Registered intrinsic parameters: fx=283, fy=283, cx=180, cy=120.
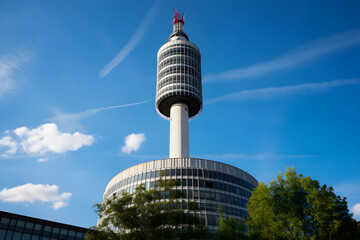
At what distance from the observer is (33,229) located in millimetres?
63688

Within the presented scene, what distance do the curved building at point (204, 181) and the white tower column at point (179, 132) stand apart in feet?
38.3

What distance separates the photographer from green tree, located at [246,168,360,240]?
30188 mm

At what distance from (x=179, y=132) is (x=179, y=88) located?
17180 millimetres

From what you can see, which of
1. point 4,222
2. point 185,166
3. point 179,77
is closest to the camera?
point 4,222

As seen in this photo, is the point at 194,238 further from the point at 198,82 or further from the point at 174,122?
the point at 198,82

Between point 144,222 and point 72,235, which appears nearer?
point 144,222

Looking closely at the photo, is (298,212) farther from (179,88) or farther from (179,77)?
(179,77)

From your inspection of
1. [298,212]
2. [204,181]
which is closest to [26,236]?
[204,181]

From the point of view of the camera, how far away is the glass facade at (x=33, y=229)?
6047cm

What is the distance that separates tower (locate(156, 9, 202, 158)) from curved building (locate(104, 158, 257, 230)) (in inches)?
523

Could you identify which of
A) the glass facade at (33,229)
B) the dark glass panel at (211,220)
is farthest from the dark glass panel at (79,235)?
the dark glass panel at (211,220)

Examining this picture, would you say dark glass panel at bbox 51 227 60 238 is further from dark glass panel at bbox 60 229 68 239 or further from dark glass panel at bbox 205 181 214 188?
dark glass panel at bbox 205 181 214 188

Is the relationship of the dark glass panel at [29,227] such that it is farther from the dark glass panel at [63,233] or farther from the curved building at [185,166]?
the curved building at [185,166]

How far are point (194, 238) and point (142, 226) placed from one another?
6.63 meters
